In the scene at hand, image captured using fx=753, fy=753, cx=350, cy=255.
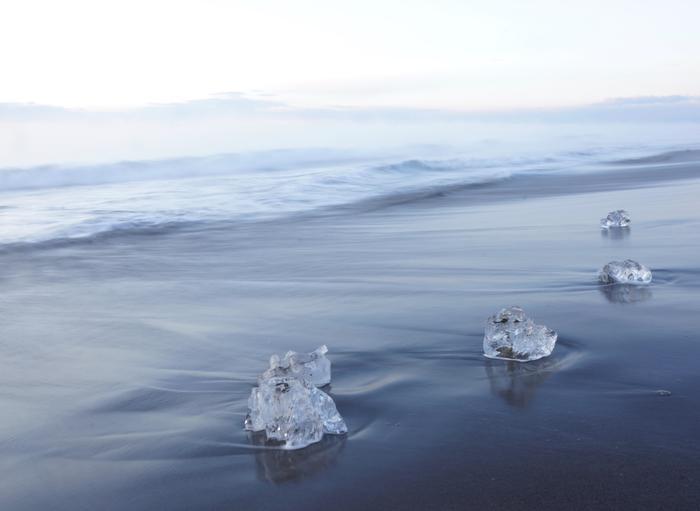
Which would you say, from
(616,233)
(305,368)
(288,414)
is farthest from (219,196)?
(288,414)

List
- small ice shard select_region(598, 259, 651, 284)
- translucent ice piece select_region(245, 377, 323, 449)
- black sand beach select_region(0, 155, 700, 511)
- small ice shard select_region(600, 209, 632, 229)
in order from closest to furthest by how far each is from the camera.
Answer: black sand beach select_region(0, 155, 700, 511), translucent ice piece select_region(245, 377, 323, 449), small ice shard select_region(598, 259, 651, 284), small ice shard select_region(600, 209, 632, 229)

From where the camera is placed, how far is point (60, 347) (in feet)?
14.4

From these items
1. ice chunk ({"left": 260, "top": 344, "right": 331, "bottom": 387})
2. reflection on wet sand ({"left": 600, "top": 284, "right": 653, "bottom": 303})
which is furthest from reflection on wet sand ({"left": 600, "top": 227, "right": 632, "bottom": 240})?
ice chunk ({"left": 260, "top": 344, "right": 331, "bottom": 387})

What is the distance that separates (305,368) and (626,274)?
281 cm

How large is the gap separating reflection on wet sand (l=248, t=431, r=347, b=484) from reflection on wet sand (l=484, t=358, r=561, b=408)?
77 centimetres

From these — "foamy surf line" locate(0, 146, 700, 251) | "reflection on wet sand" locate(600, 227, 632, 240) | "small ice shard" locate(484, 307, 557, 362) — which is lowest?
"small ice shard" locate(484, 307, 557, 362)

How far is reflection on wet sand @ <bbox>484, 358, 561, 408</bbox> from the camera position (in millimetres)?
3133

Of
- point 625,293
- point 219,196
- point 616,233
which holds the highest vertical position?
point 219,196

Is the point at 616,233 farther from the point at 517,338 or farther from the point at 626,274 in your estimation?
the point at 517,338

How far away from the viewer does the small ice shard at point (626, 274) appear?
511cm

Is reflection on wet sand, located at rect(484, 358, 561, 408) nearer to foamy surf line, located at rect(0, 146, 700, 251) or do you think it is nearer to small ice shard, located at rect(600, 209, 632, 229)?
small ice shard, located at rect(600, 209, 632, 229)

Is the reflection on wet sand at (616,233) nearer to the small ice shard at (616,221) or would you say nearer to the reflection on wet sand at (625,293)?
the small ice shard at (616,221)

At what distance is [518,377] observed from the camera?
3.35m

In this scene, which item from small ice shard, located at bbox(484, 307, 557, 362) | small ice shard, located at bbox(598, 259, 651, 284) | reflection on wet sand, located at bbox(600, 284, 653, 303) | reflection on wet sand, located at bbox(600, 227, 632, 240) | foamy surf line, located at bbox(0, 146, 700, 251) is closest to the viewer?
small ice shard, located at bbox(484, 307, 557, 362)
